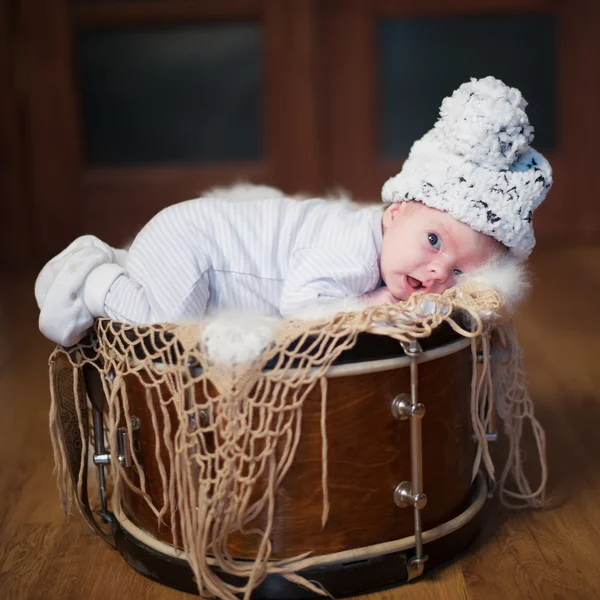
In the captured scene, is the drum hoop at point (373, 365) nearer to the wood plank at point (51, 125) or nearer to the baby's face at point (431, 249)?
the baby's face at point (431, 249)

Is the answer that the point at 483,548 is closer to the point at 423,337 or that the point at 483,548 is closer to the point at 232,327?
the point at 423,337

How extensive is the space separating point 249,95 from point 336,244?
1.86m

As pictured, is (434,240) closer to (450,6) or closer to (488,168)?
(488,168)

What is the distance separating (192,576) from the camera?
3.60ft

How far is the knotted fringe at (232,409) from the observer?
1.00 m

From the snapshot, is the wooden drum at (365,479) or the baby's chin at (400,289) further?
the baby's chin at (400,289)

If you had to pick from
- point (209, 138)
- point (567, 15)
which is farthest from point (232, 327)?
point (567, 15)

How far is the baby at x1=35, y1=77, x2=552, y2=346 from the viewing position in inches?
44.5

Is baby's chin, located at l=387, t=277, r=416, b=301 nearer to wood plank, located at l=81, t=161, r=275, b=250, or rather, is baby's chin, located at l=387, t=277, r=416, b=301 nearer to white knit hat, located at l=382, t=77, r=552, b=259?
white knit hat, located at l=382, t=77, r=552, b=259

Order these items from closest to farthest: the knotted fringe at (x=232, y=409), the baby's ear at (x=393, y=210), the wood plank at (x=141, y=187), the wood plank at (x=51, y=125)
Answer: the knotted fringe at (x=232, y=409), the baby's ear at (x=393, y=210), the wood plank at (x=51, y=125), the wood plank at (x=141, y=187)

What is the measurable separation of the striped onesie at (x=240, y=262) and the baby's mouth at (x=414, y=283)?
0.15 ft

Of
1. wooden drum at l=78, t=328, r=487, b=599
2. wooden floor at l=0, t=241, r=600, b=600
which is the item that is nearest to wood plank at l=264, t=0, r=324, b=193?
wooden floor at l=0, t=241, r=600, b=600

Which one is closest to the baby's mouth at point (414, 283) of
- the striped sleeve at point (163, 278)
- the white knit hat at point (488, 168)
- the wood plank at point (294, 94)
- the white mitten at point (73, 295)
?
the white knit hat at point (488, 168)

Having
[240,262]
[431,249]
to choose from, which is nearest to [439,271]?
[431,249]
